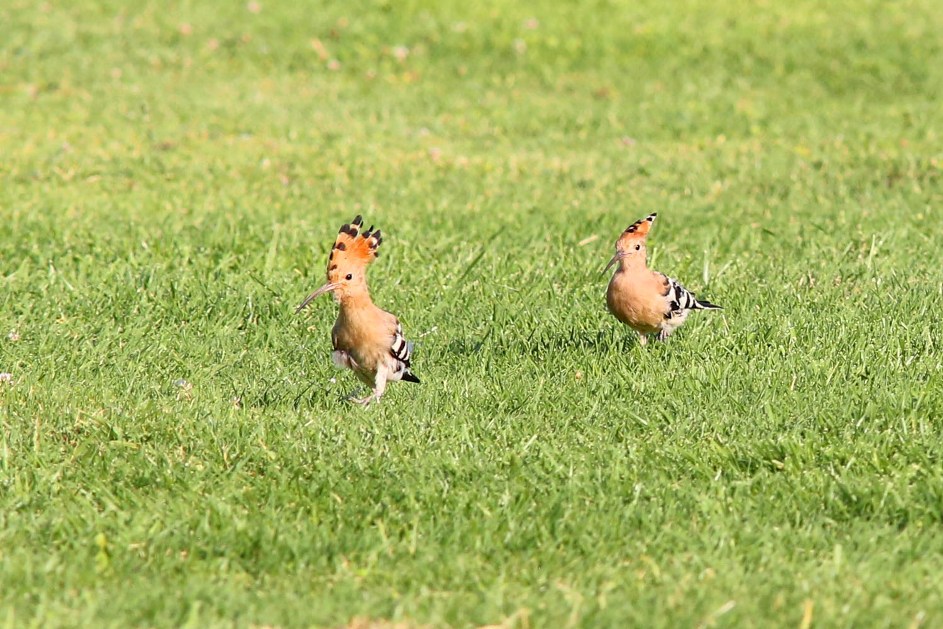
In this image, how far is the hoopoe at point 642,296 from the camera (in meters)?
7.30

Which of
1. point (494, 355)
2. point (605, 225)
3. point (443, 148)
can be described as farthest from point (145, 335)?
point (443, 148)

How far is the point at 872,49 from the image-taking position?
17.3 m

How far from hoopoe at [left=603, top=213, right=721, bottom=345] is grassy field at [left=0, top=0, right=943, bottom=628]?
0.54 feet

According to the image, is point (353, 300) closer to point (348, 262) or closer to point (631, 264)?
point (348, 262)

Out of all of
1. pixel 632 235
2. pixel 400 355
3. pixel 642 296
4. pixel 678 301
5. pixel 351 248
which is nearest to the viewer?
pixel 351 248

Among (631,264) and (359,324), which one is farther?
(631,264)

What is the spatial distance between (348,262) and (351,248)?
71 mm

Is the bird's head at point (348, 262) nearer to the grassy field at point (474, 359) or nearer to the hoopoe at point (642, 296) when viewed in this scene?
the grassy field at point (474, 359)

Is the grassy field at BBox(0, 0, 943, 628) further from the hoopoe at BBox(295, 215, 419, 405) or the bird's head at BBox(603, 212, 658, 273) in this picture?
the bird's head at BBox(603, 212, 658, 273)

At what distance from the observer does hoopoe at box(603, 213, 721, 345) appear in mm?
7297

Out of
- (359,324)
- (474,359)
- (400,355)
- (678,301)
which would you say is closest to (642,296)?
(678,301)

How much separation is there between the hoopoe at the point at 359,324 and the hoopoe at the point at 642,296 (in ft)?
4.36

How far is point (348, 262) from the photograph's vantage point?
6.62 meters

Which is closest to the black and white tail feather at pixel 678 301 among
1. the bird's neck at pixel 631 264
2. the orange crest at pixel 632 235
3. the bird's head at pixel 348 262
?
the bird's neck at pixel 631 264
